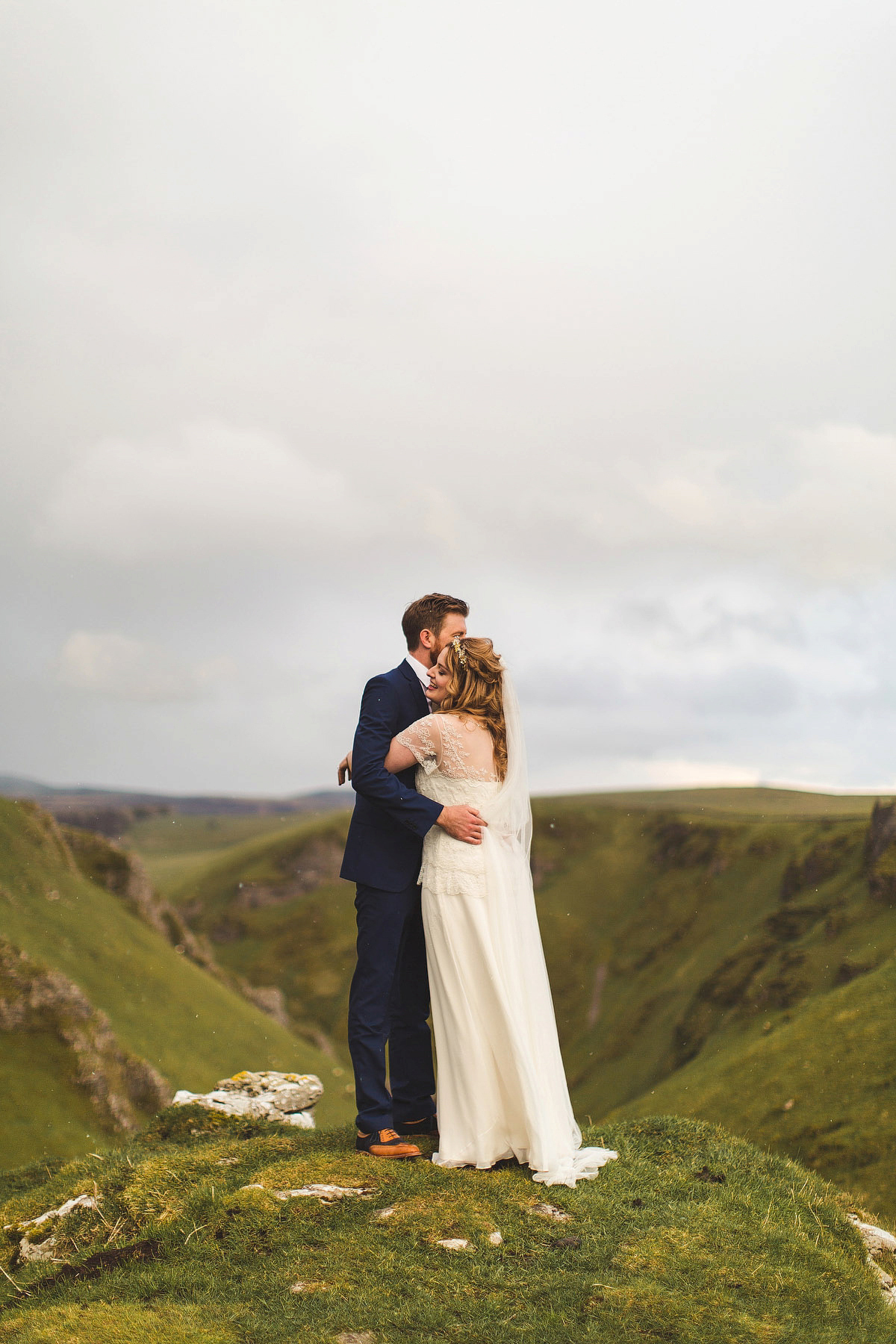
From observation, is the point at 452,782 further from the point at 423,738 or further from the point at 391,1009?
the point at 391,1009

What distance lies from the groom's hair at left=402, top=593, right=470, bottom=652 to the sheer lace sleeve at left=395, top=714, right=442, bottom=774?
0.90 m

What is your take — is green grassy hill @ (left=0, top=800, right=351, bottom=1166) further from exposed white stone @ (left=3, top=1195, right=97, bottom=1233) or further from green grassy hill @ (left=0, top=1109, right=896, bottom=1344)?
green grassy hill @ (left=0, top=1109, right=896, bottom=1344)

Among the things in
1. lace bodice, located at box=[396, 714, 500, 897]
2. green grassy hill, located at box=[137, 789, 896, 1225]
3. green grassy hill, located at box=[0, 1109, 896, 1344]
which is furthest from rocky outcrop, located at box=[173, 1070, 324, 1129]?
green grassy hill, located at box=[137, 789, 896, 1225]

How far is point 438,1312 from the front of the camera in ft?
21.6

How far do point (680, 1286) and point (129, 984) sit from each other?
38472 millimetres

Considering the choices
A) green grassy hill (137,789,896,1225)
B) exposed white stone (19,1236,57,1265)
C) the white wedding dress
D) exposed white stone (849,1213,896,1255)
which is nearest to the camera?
exposed white stone (19,1236,57,1265)

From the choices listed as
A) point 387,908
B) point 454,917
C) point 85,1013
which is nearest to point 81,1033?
point 85,1013

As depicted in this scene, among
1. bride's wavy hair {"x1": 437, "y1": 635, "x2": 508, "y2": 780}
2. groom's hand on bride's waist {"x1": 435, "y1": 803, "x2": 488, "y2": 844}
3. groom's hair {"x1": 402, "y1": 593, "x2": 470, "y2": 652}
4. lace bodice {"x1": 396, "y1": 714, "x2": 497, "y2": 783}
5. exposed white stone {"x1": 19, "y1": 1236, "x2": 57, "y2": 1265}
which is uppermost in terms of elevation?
groom's hair {"x1": 402, "y1": 593, "x2": 470, "y2": 652}

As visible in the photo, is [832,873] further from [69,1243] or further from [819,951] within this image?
[69,1243]

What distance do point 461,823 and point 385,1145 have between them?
321 centimetres

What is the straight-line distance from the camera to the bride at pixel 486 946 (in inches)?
351

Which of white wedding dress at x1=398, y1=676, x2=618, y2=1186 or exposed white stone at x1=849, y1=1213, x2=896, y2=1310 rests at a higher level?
white wedding dress at x1=398, y1=676, x2=618, y2=1186

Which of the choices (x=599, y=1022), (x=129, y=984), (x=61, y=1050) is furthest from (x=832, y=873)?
(x=61, y=1050)

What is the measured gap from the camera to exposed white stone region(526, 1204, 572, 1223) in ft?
26.7
